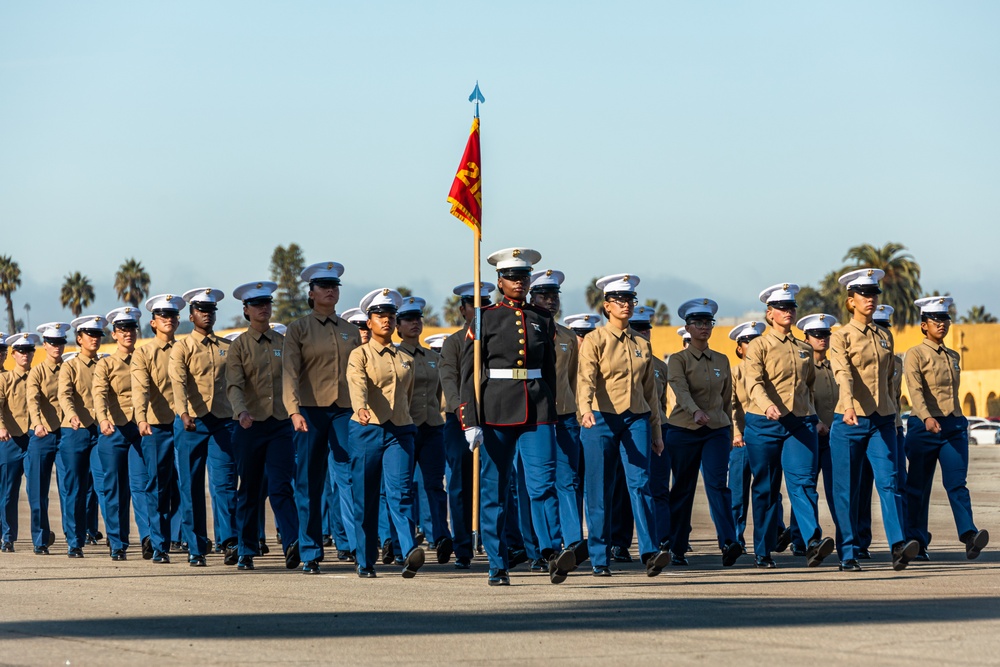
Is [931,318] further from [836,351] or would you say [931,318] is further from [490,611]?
[490,611]

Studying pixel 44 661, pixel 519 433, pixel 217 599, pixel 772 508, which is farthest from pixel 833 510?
pixel 44 661

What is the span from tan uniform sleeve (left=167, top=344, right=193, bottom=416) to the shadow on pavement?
13.0 feet

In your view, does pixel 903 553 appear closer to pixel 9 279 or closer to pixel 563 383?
pixel 563 383

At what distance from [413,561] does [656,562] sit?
5.69 ft

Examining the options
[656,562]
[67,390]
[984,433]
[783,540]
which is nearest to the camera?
[656,562]

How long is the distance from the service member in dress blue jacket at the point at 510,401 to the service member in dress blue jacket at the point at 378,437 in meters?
1.03

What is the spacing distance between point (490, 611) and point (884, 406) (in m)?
Result: 4.44

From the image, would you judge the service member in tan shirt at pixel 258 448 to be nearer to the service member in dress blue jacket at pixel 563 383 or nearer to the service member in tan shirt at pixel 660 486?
the service member in dress blue jacket at pixel 563 383

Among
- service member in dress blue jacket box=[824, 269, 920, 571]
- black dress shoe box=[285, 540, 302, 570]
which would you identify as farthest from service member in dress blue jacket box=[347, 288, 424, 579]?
service member in dress blue jacket box=[824, 269, 920, 571]

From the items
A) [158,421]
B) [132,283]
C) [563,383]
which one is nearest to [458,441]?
[563,383]

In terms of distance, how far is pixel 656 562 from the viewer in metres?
10.9

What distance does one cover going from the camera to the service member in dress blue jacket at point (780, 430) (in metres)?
12.1

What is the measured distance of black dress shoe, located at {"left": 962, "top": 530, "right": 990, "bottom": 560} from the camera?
12.1m

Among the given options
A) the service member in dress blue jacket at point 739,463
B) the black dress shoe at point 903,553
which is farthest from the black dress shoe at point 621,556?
the black dress shoe at point 903,553
